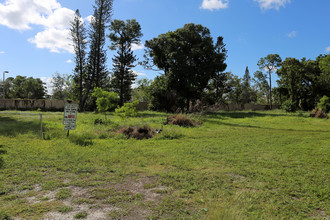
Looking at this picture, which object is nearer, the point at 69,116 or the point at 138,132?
the point at 69,116

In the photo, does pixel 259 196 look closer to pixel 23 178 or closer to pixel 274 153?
pixel 274 153

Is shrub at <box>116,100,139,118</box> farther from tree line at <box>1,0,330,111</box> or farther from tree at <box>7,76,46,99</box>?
tree at <box>7,76,46,99</box>

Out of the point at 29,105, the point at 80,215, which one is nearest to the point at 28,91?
the point at 29,105

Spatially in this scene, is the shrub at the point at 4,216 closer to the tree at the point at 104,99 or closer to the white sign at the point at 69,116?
the white sign at the point at 69,116

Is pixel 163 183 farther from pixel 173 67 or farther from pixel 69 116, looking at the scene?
pixel 173 67

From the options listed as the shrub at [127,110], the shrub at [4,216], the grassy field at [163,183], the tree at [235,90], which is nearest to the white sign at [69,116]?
the grassy field at [163,183]

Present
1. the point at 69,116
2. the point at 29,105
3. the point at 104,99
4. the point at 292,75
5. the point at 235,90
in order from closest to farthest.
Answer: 1. the point at 69,116
2. the point at 104,99
3. the point at 29,105
4. the point at 292,75
5. the point at 235,90

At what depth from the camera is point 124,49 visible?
37.0 metres

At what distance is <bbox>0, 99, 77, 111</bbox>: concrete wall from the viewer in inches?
1254

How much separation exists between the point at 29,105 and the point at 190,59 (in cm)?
2486

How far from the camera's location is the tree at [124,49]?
3622cm

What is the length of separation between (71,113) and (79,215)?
6.96 meters

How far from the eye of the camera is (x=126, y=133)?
9.99 m

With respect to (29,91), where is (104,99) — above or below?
below
